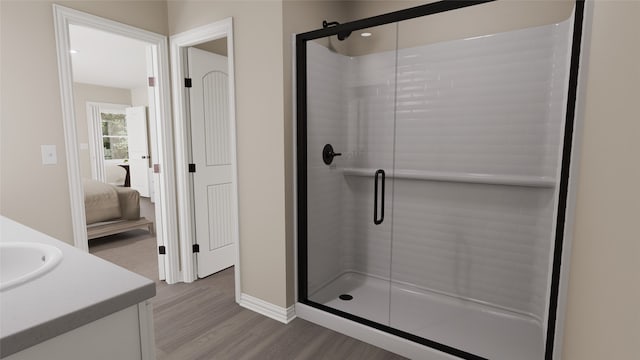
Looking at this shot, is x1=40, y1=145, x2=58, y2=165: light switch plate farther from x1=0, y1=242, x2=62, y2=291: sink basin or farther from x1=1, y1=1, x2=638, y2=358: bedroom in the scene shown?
x1=0, y1=242, x2=62, y2=291: sink basin

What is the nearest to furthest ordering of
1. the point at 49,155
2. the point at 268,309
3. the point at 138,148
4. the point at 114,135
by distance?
the point at 49,155
the point at 268,309
the point at 138,148
the point at 114,135

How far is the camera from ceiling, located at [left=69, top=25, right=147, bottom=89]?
13.3 ft

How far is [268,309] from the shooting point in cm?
254

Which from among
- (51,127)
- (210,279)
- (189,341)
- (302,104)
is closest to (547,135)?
(302,104)

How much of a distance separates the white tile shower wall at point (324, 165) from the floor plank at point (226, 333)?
0.42 m

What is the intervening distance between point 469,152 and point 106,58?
5344 millimetres

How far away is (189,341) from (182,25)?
243cm

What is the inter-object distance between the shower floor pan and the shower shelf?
94 cm

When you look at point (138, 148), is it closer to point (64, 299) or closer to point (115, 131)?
point (115, 131)

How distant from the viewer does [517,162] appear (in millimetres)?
2330

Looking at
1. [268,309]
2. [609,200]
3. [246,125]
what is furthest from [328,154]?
[609,200]

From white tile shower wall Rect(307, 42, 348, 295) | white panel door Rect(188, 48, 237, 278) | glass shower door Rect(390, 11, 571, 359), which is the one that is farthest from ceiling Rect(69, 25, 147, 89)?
glass shower door Rect(390, 11, 571, 359)

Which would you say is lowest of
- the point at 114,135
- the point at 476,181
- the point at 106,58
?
the point at 476,181

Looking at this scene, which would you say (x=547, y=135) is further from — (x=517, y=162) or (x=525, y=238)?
(x=525, y=238)
